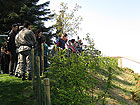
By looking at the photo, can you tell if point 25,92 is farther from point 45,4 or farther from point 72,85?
point 45,4

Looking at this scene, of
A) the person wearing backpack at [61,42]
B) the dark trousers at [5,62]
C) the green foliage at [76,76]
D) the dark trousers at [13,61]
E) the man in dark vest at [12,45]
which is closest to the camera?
the green foliage at [76,76]

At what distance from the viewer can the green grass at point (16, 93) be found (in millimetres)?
4594

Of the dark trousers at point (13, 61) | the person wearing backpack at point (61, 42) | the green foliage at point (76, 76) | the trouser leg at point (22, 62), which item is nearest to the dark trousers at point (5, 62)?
the dark trousers at point (13, 61)

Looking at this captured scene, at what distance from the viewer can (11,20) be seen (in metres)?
19.7

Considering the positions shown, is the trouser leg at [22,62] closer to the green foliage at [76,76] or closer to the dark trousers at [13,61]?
the dark trousers at [13,61]

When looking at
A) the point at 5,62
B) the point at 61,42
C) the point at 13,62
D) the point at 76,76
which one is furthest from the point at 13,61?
the point at 76,76

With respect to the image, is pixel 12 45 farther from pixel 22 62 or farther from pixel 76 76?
pixel 76 76

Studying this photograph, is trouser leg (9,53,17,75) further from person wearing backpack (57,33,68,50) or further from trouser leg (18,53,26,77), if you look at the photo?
person wearing backpack (57,33,68,50)

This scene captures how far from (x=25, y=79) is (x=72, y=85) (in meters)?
2.32

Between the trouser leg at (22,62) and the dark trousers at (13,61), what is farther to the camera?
the dark trousers at (13,61)

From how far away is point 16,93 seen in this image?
511 centimetres

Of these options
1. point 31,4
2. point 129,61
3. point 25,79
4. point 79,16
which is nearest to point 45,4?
point 31,4

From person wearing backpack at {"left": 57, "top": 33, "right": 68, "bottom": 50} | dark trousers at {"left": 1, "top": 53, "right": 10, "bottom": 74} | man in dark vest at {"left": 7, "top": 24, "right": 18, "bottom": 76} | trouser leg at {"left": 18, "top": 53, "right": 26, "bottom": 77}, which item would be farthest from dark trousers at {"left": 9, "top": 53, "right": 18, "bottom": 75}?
person wearing backpack at {"left": 57, "top": 33, "right": 68, "bottom": 50}

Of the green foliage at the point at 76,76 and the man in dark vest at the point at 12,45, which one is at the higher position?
the man in dark vest at the point at 12,45
